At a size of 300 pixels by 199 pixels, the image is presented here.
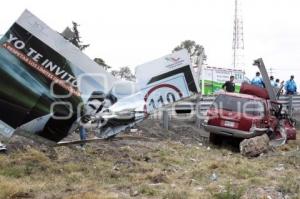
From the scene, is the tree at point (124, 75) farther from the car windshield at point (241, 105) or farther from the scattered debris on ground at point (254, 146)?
the scattered debris on ground at point (254, 146)

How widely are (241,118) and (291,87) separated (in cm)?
975

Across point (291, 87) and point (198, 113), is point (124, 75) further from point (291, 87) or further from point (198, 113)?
point (291, 87)

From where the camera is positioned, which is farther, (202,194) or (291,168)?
(291,168)

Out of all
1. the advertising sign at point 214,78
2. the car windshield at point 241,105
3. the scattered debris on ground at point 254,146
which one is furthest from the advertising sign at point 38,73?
the advertising sign at point 214,78

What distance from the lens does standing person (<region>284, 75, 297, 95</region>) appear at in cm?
2409

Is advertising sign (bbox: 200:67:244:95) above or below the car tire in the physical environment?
above

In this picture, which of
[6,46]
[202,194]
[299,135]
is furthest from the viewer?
[299,135]

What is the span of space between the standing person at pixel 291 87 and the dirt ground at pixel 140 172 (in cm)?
989

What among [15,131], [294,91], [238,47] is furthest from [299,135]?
[238,47]

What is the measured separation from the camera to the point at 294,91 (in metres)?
24.2

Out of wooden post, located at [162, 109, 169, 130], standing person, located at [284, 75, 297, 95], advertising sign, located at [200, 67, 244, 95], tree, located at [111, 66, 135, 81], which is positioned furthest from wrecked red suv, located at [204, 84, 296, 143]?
advertising sign, located at [200, 67, 244, 95]

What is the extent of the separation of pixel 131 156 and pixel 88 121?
8.28 feet

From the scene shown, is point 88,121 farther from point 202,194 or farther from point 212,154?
point 212,154

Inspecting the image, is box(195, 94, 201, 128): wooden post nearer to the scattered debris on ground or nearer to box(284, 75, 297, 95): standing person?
the scattered debris on ground
